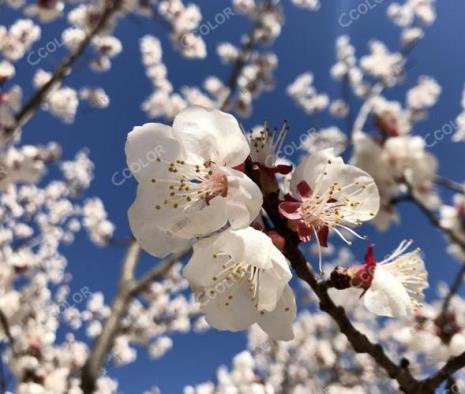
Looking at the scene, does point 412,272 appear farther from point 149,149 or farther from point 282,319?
point 149,149

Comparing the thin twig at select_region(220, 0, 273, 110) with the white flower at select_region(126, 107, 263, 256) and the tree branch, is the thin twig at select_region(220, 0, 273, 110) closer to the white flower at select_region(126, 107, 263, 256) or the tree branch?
the tree branch

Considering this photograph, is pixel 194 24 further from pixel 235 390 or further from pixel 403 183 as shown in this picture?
pixel 235 390

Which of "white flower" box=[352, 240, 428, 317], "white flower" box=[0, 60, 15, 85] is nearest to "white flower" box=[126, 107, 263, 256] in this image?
"white flower" box=[352, 240, 428, 317]

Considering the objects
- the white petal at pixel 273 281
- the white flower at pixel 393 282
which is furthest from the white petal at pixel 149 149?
the white flower at pixel 393 282

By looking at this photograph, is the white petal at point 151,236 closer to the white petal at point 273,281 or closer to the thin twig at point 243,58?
the white petal at point 273,281

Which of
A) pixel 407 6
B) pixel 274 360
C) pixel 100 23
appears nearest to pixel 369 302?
pixel 100 23

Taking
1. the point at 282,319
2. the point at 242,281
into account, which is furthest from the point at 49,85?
the point at 282,319
